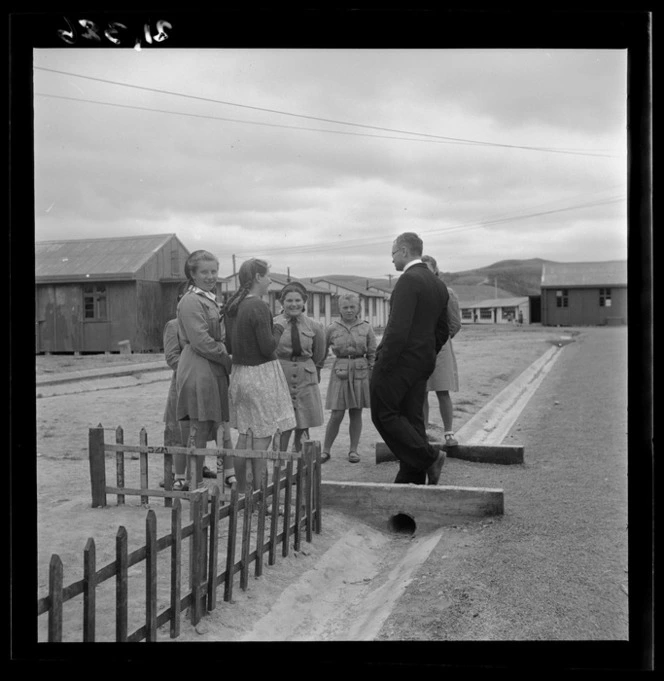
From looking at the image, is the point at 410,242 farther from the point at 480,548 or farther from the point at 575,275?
the point at 575,275

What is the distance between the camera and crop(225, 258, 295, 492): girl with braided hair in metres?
4.81

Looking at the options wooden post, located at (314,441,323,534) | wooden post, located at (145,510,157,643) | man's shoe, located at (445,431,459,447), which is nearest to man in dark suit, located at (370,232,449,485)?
wooden post, located at (314,441,323,534)

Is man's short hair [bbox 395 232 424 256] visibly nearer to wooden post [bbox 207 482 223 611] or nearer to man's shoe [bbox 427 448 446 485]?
man's shoe [bbox 427 448 446 485]

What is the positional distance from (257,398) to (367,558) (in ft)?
4.52

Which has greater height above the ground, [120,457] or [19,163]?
[19,163]

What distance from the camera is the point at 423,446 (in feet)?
16.2

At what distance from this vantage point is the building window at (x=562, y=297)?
42.4 meters

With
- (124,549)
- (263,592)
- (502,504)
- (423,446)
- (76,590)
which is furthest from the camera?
(423,446)

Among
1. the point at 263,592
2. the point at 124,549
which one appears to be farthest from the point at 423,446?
the point at 124,549

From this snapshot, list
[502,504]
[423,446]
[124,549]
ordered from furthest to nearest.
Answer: [423,446] → [502,504] → [124,549]

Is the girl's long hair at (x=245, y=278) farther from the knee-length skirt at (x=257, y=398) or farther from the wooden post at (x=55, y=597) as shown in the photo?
the wooden post at (x=55, y=597)

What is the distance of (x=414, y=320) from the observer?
4902 mm
